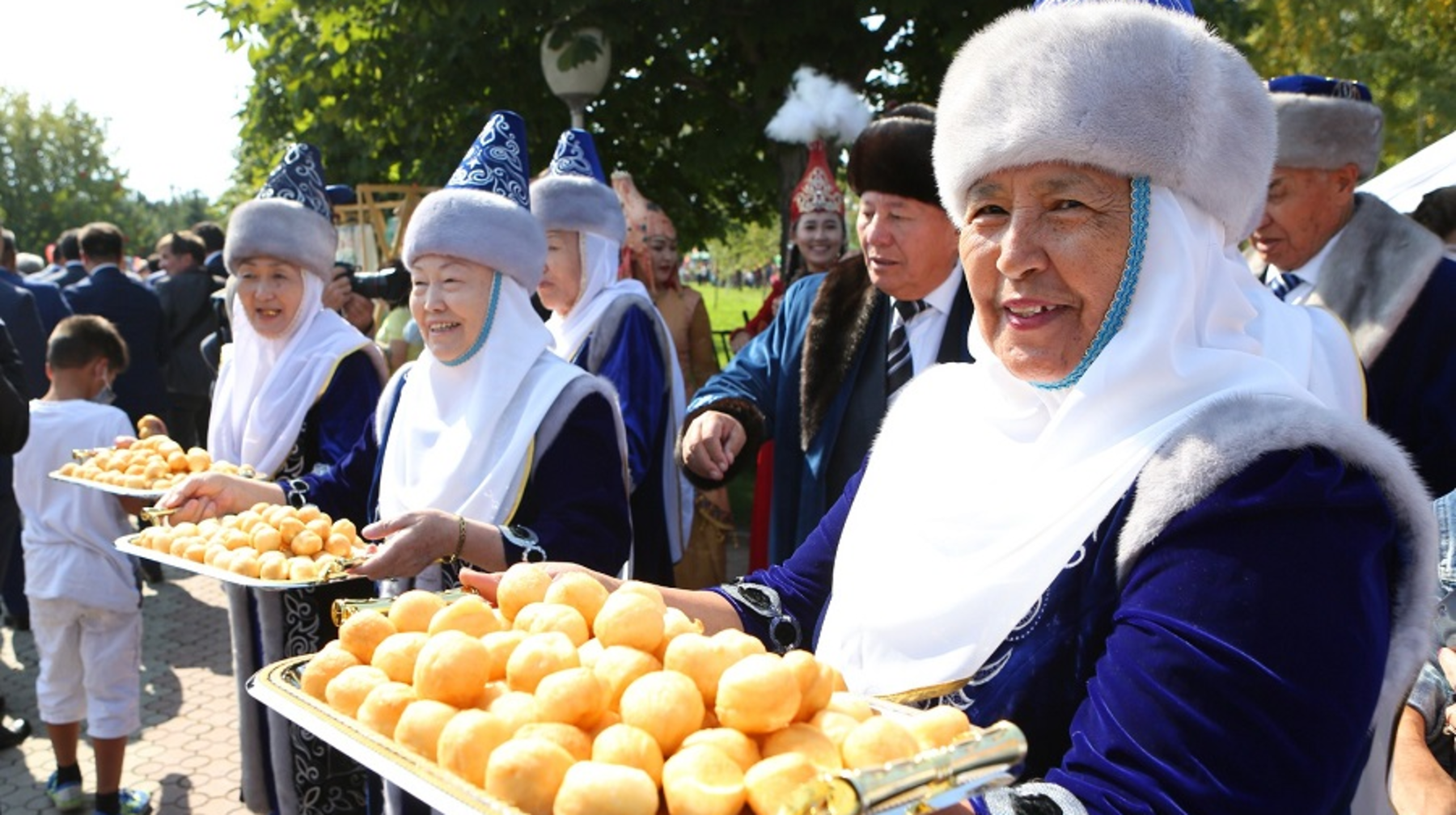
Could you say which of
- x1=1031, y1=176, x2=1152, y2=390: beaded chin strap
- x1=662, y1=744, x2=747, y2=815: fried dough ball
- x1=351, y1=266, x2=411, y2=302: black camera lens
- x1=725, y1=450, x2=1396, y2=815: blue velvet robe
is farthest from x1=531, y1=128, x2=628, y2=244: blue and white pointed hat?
x1=662, y1=744, x2=747, y2=815: fried dough ball

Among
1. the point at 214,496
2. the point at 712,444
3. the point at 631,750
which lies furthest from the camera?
the point at 214,496

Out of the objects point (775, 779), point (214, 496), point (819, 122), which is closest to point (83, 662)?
point (214, 496)

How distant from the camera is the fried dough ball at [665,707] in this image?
120cm

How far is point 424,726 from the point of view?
1.30 meters

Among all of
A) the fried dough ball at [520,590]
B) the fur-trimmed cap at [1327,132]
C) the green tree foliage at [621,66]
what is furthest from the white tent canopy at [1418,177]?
the fried dough ball at [520,590]

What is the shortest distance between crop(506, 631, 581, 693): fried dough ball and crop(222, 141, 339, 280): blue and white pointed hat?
356cm

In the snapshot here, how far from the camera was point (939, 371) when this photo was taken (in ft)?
6.88

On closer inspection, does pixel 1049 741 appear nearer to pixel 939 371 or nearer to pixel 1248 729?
pixel 1248 729

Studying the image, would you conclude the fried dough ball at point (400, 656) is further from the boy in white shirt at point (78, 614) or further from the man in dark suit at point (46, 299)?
the man in dark suit at point (46, 299)

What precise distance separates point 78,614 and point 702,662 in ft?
14.9

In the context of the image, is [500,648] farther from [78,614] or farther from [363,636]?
[78,614]

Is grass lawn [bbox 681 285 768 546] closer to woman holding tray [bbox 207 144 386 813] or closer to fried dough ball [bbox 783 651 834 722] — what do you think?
woman holding tray [bbox 207 144 386 813]

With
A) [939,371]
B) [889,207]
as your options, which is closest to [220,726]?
[889,207]

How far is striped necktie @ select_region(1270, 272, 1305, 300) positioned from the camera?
12.3 feet
